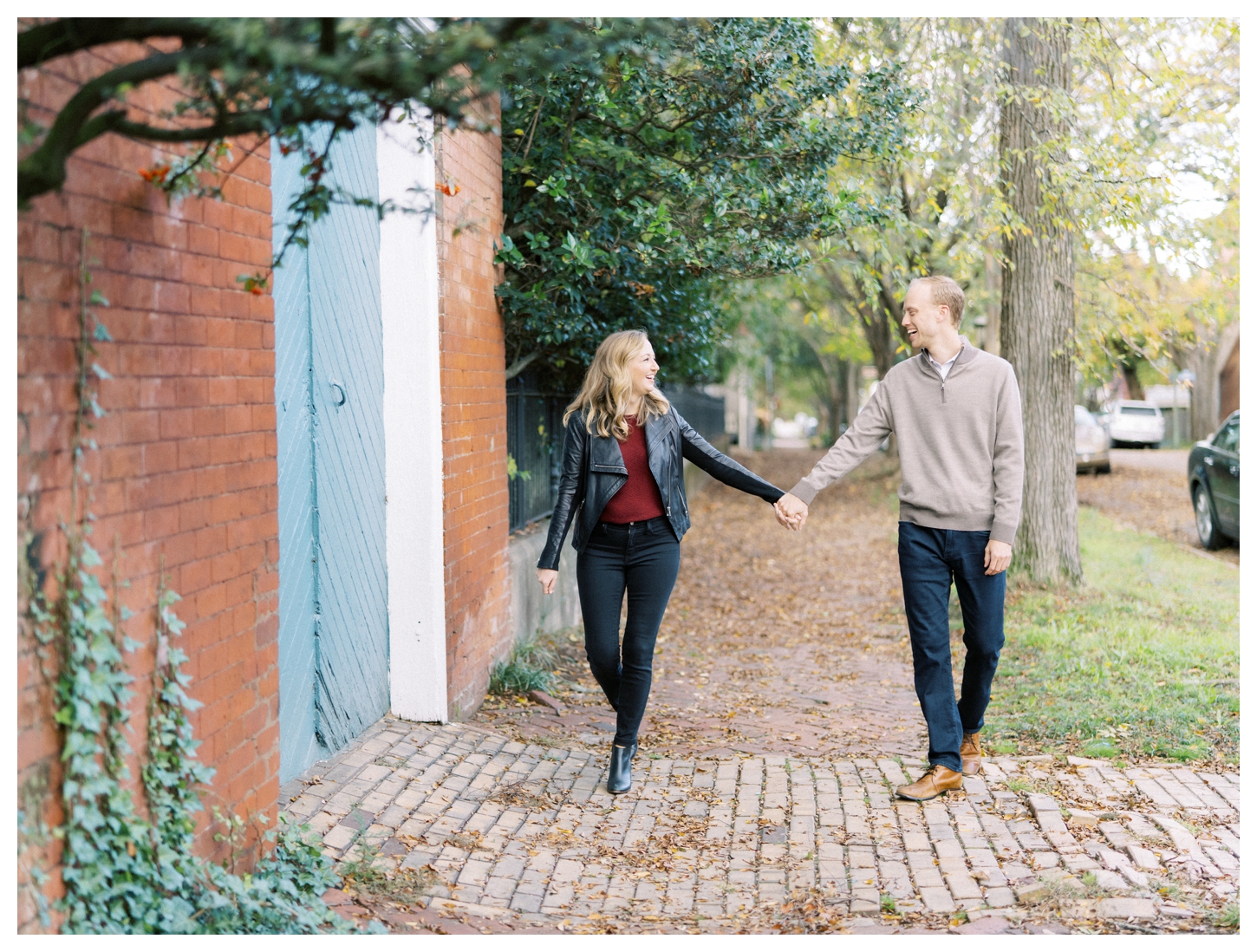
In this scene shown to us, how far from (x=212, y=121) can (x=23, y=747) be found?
4.79ft

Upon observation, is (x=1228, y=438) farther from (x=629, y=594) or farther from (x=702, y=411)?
(x=702, y=411)

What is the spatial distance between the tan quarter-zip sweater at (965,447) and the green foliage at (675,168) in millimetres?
2540

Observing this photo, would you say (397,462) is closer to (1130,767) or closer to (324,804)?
(324,804)

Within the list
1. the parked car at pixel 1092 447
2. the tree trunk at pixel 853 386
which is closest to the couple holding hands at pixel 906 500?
the parked car at pixel 1092 447

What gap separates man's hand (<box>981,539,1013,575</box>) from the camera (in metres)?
4.64

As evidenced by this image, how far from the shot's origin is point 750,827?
4613 millimetres

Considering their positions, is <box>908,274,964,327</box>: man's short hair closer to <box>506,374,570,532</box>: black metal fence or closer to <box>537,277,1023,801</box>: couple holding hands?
<box>537,277,1023,801</box>: couple holding hands

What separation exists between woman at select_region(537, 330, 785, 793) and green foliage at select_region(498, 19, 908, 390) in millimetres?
1878

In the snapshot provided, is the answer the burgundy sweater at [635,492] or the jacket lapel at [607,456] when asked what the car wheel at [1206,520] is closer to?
the burgundy sweater at [635,492]

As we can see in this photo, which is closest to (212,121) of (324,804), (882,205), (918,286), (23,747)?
(23,747)

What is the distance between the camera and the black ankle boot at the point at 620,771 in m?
5.03

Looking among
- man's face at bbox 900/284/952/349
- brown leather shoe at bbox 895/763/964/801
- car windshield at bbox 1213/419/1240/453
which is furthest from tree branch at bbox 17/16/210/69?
car windshield at bbox 1213/419/1240/453

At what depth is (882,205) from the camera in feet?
26.1

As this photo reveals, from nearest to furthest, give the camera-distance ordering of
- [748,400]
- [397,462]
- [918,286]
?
[918,286], [397,462], [748,400]
